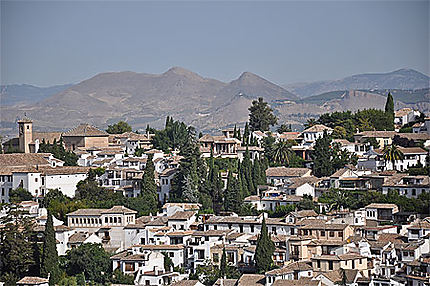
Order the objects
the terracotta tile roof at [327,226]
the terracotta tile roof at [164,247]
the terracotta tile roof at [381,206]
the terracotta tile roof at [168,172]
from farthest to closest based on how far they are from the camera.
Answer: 1. the terracotta tile roof at [168,172]
2. the terracotta tile roof at [381,206]
3. the terracotta tile roof at [164,247]
4. the terracotta tile roof at [327,226]

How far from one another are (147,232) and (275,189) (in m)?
7.64

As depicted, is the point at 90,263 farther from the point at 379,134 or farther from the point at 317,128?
the point at 317,128

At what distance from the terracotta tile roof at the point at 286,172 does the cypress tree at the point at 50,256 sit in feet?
44.1

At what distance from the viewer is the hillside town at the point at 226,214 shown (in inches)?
1298

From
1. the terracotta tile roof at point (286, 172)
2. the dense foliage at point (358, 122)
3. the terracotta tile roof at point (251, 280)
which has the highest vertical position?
the dense foliage at point (358, 122)

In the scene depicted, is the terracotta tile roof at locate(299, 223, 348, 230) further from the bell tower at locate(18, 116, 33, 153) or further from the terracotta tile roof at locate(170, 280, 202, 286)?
the bell tower at locate(18, 116, 33, 153)

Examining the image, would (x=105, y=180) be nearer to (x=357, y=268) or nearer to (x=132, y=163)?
(x=132, y=163)

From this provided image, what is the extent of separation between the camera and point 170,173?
4306 centimetres

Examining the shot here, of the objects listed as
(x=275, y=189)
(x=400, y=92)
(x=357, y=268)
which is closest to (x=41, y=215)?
(x=275, y=189)

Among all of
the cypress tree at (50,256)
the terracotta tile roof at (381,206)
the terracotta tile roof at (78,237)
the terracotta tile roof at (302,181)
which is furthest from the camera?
the terracotta tile roof at (302,181)

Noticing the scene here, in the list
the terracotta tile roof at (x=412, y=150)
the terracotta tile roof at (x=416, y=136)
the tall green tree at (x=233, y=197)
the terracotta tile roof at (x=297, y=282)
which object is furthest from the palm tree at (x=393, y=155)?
the terracotta tile roof at (x=297, y=282)

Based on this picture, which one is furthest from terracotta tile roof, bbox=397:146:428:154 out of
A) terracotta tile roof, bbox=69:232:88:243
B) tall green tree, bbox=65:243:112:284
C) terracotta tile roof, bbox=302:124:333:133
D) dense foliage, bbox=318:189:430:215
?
terracotta tile roof, bbox=69:232:88:243

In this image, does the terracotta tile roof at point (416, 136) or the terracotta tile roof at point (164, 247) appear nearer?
the terracotta tile roof at point (164, 247)

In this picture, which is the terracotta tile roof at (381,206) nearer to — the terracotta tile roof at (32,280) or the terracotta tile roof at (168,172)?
the terracotta tile roof at (168,172)
